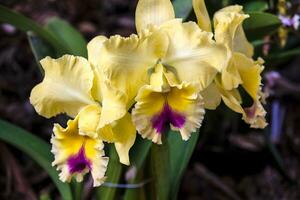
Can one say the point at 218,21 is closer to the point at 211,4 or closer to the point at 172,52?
the point at 172,52

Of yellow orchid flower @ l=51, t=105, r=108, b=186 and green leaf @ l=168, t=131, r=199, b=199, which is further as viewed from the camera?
green leaf @ l=168, t=131, r=199, b=199

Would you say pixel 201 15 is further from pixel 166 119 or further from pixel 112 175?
pixel 112 175

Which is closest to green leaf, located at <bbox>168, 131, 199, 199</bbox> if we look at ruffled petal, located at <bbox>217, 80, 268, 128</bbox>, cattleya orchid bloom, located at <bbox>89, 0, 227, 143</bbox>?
ruffled petal, located at <bbox>217, 80, 268, 128</bbox>

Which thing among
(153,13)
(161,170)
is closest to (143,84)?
(153,13)

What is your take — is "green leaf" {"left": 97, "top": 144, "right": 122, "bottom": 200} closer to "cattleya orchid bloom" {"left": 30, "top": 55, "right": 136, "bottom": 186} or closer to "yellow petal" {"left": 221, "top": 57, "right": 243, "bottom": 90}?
"cattleya orchid bloom" {"left": 30, "top": 55, "right": 136, "bottom": 186}

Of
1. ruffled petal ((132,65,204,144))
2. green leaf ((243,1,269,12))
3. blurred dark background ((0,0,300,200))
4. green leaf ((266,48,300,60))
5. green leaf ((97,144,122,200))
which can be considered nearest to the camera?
ruffled petal ((132,65,204,144))

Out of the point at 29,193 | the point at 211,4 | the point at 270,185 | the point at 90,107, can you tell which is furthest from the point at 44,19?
the point at 90,107
